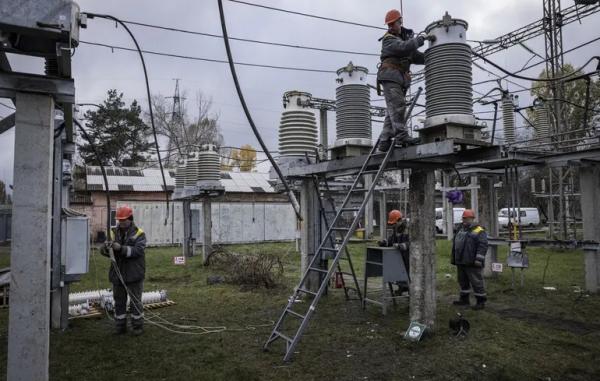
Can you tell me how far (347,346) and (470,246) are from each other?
3.78m

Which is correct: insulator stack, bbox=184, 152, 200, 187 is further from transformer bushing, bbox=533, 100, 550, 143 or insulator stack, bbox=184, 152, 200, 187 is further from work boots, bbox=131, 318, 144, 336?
transformer bushing, bbox=533, 100, 550, 143

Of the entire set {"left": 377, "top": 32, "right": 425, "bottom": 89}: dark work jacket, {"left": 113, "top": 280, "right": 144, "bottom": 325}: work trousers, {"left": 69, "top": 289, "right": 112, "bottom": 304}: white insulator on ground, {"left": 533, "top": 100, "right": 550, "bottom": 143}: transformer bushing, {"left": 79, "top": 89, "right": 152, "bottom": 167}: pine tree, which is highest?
{"left": 79, "top": 89, "right": 152, "bottom": 167}: pine tree

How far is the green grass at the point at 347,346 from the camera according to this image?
5.85 m

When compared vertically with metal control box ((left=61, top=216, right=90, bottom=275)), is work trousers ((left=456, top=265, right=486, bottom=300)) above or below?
below

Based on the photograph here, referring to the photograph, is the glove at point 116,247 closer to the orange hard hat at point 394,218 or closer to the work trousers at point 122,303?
the work trousers at point 122,303

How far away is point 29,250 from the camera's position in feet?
13.9

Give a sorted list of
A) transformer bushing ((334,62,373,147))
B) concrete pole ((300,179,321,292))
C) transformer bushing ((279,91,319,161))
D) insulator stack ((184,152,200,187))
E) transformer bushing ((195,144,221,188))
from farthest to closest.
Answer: insulator stack ((184,152,200,187))
transformer bushing ((195,144,221,188))
concrete pole ((300,179,321,292))
transformer bushing ((279,91,319,161))
transformer bushing ((334,62,373,147))

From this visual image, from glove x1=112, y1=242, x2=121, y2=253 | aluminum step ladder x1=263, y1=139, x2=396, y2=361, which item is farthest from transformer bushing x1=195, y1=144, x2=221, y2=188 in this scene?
glove x1=112, y1=242, x2=121, y2=253

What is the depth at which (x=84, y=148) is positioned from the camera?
136ft

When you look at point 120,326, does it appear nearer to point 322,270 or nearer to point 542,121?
point 322,270

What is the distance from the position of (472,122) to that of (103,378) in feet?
19.8

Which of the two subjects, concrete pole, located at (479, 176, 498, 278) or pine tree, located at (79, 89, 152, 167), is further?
pine tree, located at (79, 89, 152, 167)

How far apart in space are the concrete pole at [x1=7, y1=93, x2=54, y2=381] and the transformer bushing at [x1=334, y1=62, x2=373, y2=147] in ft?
18.3

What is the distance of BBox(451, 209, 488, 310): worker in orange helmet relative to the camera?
360 inches
